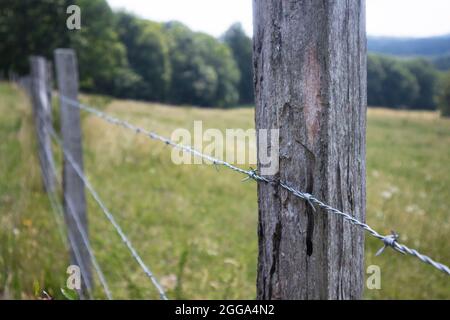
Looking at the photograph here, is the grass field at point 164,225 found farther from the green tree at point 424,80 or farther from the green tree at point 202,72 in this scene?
the green tree at point 424,80

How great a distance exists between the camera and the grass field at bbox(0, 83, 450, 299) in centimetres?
322

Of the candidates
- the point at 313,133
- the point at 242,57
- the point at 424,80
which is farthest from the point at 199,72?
the point at 313,133

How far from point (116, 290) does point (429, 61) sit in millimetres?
77840

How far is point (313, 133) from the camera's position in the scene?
957 millimetres

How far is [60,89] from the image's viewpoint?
3.30m

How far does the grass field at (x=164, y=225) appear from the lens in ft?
10.6

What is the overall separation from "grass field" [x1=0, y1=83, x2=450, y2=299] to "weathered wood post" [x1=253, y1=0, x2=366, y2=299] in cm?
87

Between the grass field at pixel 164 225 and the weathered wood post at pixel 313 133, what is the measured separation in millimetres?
874

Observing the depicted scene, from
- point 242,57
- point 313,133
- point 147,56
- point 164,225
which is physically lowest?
point 164,225

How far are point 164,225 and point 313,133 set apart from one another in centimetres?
415

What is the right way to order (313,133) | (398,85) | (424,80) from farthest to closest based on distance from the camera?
1. (424,80)
2. (398,85)
3. (313,133)

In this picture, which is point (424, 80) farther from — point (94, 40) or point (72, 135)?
point (72, 135)
